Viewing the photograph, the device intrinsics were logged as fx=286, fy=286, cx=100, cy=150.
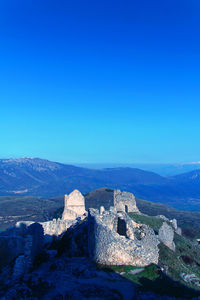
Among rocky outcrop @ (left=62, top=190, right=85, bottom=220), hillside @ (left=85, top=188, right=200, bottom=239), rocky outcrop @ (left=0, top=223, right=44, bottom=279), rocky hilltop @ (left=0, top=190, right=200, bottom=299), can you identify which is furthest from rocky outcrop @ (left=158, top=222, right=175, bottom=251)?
hillside @ (left=85, top=188, right=200, bottom=239)

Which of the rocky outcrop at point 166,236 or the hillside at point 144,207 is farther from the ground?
the rocky outcrop at point 166,236

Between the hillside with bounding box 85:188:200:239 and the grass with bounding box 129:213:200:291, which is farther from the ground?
the grass with bounding box 129:213:200:291

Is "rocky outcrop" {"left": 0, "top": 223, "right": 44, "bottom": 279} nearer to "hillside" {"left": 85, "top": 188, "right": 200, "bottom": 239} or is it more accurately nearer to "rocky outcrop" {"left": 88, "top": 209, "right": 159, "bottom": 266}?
"rocky outcrop" {"left": 88, "top": 209, "right": 159, "bottom": 266}

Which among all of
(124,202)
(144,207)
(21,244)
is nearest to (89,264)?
(21,244)

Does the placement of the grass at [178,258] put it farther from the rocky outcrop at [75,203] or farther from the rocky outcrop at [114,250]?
the rocky outcrop at [75,203]

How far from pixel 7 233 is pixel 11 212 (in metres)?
49.7

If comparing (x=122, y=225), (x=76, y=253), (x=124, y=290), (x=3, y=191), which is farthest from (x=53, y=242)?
(x=3, y=191)

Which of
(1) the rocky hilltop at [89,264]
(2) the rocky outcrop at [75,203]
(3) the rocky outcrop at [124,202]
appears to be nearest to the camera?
(1) the rocky hilltop at [89,264]

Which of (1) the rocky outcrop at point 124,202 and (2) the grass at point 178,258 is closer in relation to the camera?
(2) the grass at point 178,258

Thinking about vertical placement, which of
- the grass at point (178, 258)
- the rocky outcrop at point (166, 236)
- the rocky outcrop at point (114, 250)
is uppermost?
the rocky outcrop at point (114, 250)

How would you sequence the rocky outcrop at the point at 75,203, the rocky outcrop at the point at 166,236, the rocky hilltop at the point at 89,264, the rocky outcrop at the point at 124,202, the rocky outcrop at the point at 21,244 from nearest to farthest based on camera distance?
the rocky hilltop at the point at 89,264, the rocky outcrop at the point at 21,244, the rocky outcrop at the point at 166,236, the rocky outcrop at the point at 124,202, the rocky outcrop at the point at 75,203

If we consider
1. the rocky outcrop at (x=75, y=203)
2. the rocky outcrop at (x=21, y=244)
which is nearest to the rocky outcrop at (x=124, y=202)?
the rocky outcrop at (x=75, y=203)

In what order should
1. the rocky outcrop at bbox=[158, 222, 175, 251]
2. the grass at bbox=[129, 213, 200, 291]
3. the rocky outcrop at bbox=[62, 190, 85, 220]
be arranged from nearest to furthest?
the grass at bbox=[129, 213, 200, 291]
the rocky outcrop at bbox=[158, 222, 175, 251]
the rocky outcrop at bbox=[62, 190, 85, 220]

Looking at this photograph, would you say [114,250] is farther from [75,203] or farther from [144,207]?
[144,207]
